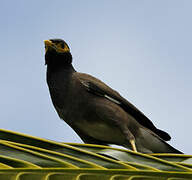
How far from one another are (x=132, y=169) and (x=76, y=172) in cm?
20

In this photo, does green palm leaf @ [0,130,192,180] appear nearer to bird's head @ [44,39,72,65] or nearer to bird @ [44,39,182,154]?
bird @ [44,39,182,154]

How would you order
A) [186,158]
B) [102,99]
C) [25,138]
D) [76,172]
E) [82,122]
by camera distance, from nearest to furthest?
[76,172], [25,138], [186,158], [82,122], [102,99]

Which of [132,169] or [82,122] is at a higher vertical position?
[132,169]

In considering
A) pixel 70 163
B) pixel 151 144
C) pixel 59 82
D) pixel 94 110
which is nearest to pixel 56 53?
pixel 59 82

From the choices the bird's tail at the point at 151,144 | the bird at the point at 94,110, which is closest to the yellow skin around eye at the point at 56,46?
the bird at the point at 94,110

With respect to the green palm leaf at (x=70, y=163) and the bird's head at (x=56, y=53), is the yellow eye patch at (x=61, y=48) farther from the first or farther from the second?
the green palm leaf at (x=70, y=163)

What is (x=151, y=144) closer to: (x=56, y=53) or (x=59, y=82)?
(x=59, y=82)

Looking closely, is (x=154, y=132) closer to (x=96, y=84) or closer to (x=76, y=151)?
(x=96, y=84)

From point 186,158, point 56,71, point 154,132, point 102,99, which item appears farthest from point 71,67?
point 186,158

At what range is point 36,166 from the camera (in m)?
1.51

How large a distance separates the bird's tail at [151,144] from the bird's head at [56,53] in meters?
1.44

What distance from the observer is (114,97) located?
5996 millimetres

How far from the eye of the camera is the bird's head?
20.5 ft

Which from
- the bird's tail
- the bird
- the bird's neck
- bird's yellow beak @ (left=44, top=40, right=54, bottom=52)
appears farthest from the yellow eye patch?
the bird's tail
